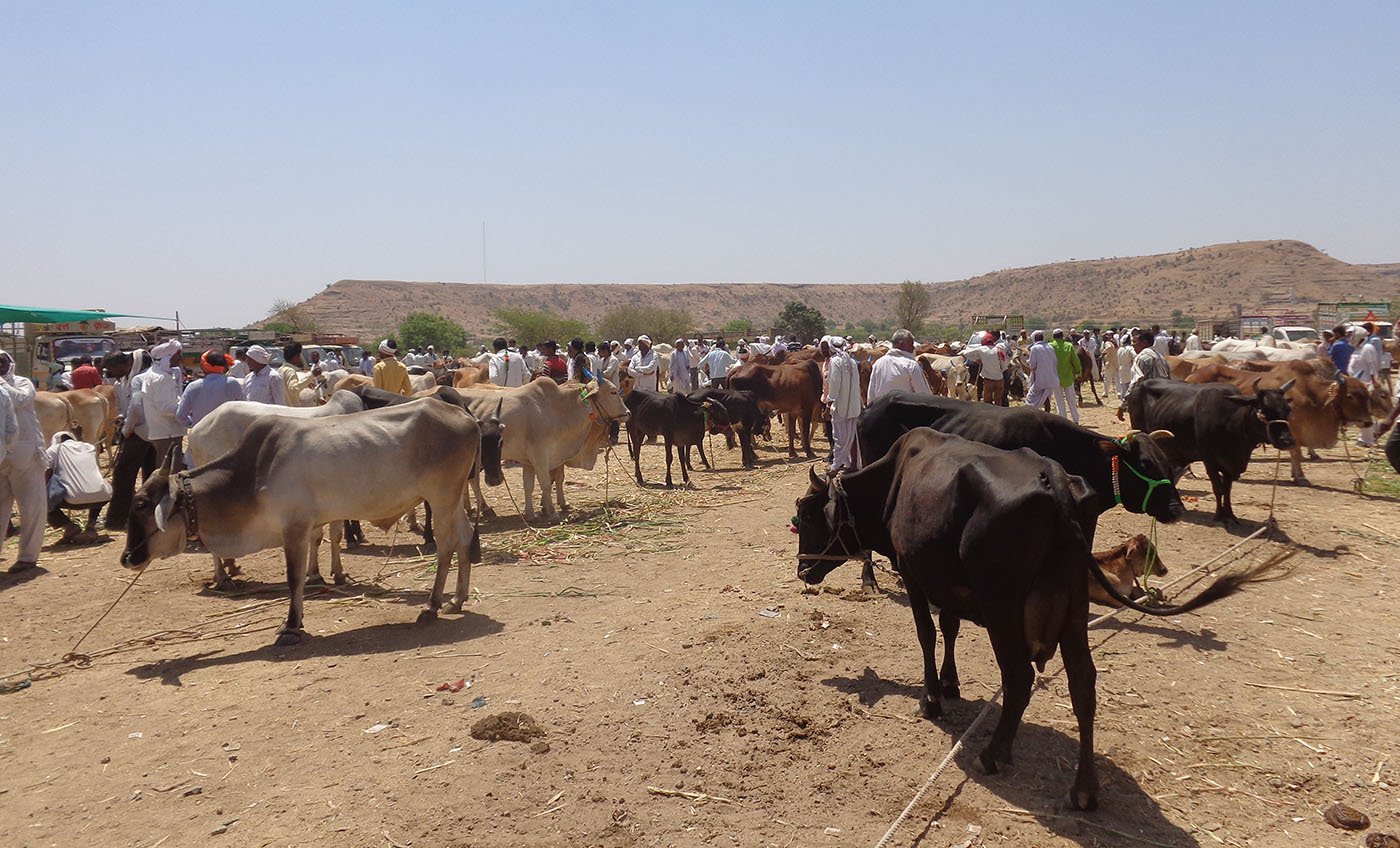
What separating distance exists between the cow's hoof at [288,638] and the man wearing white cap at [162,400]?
4381 mm

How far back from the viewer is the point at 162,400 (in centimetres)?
1064

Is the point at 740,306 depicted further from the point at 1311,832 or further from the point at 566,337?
the point at 1311,832

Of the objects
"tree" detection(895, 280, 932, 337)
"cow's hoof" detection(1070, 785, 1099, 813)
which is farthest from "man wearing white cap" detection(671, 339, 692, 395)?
"tree" detection(895, 280, 932, 337)

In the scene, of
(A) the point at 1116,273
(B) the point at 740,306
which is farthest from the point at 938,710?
(B) the point at 740,306

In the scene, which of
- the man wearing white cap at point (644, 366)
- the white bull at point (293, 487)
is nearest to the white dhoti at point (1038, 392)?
the man wearing white cap at point (644, 366)

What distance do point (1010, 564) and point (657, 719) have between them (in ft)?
7.04

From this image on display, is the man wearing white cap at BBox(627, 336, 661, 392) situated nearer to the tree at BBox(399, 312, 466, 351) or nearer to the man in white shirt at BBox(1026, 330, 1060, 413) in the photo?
the man in white shirt at BBox(1026, 330, 1060, 413)

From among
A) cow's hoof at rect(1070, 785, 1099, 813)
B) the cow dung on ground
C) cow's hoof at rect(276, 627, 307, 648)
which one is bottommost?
cow's hoof at rect(276, 627, 307, 648)

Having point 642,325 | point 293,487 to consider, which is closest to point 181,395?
point 293,487

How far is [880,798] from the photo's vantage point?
456 cm

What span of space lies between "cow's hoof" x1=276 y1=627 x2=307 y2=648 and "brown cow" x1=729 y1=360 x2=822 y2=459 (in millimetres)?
11110

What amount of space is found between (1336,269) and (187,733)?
11170 cm

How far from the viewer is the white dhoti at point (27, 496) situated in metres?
9.36

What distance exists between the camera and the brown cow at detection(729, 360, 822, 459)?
17.5 metres
